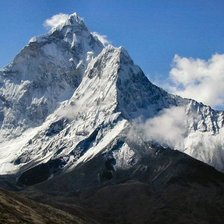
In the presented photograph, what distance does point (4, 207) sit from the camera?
7505 inches

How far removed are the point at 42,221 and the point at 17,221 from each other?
93.3 ft

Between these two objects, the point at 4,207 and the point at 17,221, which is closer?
the point at 17,221

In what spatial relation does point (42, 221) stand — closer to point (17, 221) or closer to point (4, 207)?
point (4, 207)

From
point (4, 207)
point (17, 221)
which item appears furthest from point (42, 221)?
point (17, 221)

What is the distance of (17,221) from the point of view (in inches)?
6747

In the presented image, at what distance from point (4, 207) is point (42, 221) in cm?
1489

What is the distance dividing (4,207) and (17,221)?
2048 cm

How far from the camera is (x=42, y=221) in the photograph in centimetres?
19912

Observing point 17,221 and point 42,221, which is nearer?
point 17,221
